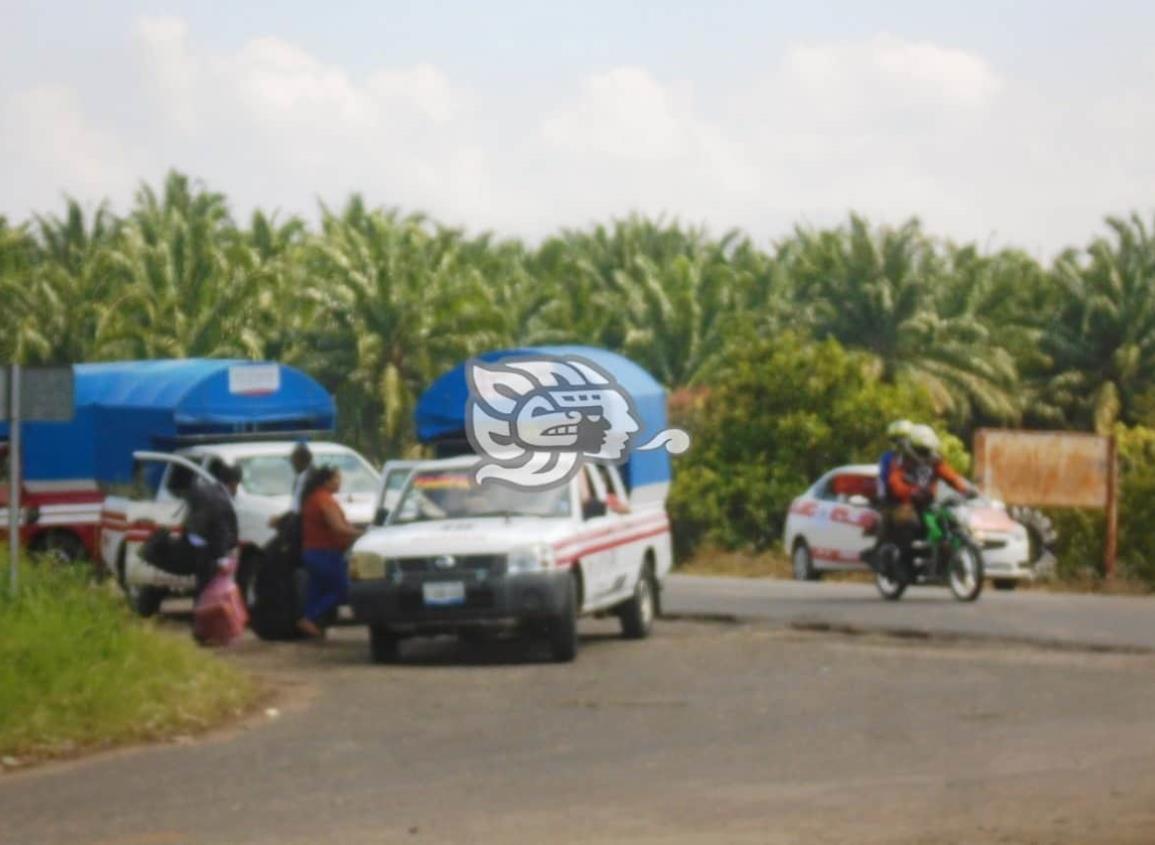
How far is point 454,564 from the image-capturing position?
64.2 feet

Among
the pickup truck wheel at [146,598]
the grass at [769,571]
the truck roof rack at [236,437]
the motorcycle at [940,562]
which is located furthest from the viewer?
the grass at [769,571]

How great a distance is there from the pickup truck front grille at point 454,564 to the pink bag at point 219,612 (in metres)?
2.17

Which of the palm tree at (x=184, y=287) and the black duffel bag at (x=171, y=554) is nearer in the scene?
the black duffel bag at (x=171, y=554)

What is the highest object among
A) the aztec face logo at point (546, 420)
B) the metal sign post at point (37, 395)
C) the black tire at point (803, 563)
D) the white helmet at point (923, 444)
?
the metal sign post at point (37, 395)

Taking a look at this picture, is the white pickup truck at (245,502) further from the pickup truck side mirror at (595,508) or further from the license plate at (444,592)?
the pickup truck side mirror at (595,508)

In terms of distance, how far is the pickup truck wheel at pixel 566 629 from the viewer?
19609 mm

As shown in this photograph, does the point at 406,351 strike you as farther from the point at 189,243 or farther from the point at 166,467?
the point at 189,243

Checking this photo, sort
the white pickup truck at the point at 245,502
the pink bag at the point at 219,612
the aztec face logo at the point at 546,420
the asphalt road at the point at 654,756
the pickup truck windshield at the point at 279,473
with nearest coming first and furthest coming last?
the aztec face logo at the point at 546,420 → the asphalt road at the point at 654,756 → the pink bag at the point at 219,612 → the white pickup truck at the point at 245,502 → the pickup truck windshield at the point at 279,473

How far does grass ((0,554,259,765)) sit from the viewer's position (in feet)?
49.5

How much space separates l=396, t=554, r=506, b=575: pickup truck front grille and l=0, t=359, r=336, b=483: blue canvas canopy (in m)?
1.98

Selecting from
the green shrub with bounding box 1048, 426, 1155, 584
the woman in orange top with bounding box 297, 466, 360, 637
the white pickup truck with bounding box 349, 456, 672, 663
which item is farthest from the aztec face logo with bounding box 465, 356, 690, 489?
the green shrub with bounding box 1048, 426, 1155, 584

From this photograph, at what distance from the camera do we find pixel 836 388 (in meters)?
31.2

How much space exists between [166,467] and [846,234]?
32.5 meters

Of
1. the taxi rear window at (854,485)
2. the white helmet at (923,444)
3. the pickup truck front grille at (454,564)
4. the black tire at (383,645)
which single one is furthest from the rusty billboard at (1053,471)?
the pickup truck front grille at (454,564)
